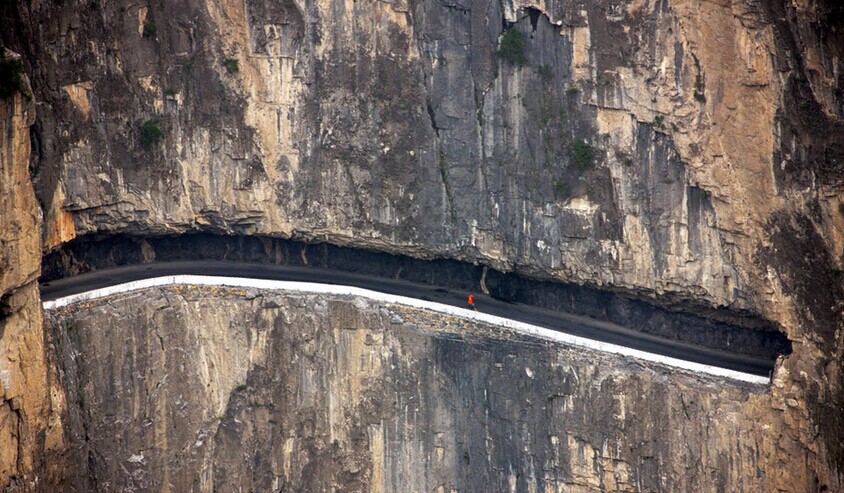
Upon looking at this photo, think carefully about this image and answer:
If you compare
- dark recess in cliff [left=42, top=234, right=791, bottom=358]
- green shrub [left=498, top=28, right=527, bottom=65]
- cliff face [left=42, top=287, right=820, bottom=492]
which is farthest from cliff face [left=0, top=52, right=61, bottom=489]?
green shrub [left=498, top=28, right=527, bottom=65]

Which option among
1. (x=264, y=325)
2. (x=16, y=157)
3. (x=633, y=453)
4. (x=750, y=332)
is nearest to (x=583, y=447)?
(x=633, y=453)

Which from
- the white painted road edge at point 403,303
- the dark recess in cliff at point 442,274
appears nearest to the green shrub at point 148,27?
the dark recess in cliff at point 442,274

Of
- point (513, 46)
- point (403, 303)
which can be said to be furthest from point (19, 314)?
point (513, 46)

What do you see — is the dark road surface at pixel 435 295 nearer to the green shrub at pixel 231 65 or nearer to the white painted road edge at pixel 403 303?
the white painted road edge at pixel 403 303

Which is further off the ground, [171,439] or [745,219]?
[745,219]

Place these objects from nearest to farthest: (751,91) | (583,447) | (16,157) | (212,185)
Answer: (16,157) < (751,91) < (583,447) < (212,185)

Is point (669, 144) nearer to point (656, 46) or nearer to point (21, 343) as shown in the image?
point (656, 46)

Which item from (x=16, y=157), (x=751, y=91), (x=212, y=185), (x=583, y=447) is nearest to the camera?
(x=16, y=157)

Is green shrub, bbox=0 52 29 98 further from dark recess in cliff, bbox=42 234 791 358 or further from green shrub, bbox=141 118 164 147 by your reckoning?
dark recess in cliff, bbox=42 234 791 358
